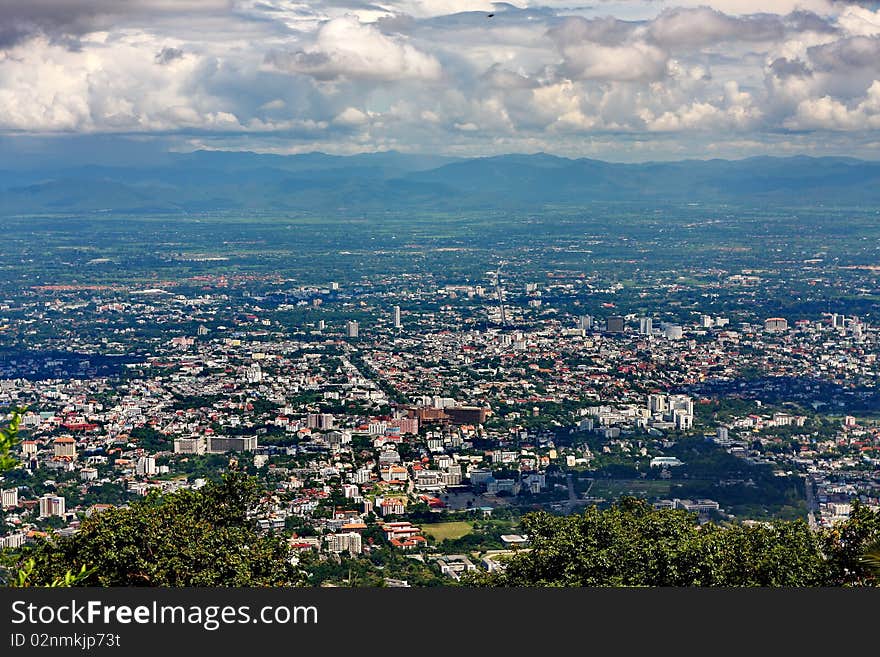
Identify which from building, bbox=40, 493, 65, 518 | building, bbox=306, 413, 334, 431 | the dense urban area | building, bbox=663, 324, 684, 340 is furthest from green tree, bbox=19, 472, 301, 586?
building, bbox=663, 324, 684, 340

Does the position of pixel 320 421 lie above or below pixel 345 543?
below

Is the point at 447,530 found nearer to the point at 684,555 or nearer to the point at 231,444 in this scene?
the point at 231,444

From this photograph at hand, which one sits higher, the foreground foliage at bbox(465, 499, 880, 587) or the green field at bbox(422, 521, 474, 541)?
the foreground foliage at bbox(465, 499, 880, 587)

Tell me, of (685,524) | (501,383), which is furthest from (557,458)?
(685,524)

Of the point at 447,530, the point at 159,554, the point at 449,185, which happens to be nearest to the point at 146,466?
the point at 447,530

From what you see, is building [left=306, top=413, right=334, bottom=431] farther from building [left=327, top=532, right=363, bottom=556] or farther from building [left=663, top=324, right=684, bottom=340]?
building [left=663, top=324, right=684, bottom=340]

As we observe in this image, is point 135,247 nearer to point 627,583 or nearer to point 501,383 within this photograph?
point 501,383
